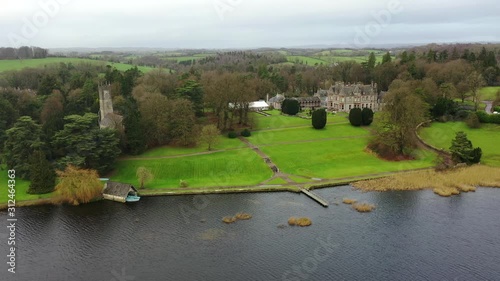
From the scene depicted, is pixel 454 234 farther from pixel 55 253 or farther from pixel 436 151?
pixel 55 253

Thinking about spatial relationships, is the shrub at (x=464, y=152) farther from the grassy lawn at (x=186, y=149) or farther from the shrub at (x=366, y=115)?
the grassy lawn at (x=186, y=149)

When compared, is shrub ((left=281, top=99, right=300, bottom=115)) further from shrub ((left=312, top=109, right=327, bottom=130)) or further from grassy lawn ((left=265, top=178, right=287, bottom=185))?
Result: grassy lawn ((left=265, top=178, right=287, bottom=185))

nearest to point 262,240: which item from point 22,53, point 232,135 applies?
point 232,135

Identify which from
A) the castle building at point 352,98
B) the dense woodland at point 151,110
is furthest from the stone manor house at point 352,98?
the dense woodland at point 151,110

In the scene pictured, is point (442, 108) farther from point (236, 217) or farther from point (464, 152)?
point (236, 217)

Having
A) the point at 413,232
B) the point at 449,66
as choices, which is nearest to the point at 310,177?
the point at 413,232

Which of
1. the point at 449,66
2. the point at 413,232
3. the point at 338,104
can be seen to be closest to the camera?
the point at 413,232

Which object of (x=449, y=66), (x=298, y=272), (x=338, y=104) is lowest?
(x=298, y=272)
